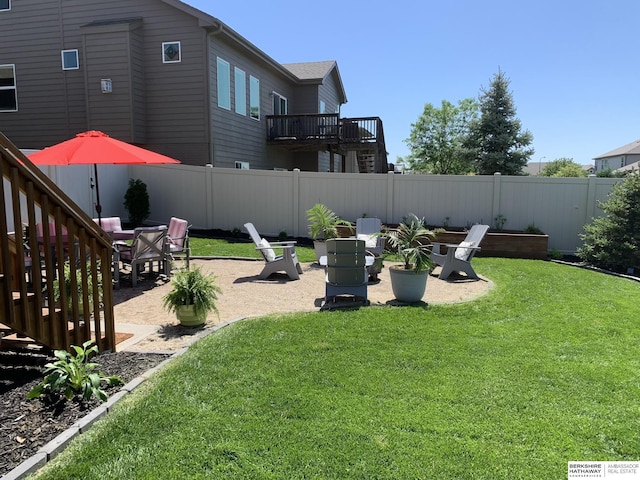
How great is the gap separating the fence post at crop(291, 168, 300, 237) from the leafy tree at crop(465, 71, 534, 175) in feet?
34.4

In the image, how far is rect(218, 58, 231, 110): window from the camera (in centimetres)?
1455

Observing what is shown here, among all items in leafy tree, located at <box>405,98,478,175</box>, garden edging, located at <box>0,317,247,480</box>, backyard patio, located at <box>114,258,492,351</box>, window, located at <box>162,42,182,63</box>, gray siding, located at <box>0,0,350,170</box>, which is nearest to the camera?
garden edging, located at <box>0,317,247,480</box>

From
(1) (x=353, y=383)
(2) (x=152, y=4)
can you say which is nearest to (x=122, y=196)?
(2) (x=152, y=4)

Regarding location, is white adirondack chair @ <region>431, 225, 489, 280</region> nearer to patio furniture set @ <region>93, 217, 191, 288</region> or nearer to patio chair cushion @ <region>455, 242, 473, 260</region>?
patio chair cushion @ <region>455, 242, 473, 260</region>

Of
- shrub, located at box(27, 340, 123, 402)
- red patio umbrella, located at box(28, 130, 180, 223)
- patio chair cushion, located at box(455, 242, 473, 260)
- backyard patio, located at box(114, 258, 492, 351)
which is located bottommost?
backyard patio, located at box(114, 258, 492, 351)

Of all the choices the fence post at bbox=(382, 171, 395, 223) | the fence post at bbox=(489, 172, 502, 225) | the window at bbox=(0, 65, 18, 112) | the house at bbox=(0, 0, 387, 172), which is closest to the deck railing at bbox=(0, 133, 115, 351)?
the fence post at bbox=(382, 171, 395, 223)

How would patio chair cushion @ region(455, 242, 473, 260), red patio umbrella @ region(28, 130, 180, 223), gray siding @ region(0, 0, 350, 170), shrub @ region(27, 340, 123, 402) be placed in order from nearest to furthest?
shrub @ region(27, 340, 123, 402)
red patio umbrella @ region(28, 130, 180, 223)
patio chair cushion @ region(455, 242, 473, 260)
gray siding @ region(0, 0, 350, 170)

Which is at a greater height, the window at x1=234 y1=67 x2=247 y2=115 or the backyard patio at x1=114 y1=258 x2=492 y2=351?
the window at x1=234 y1=67 x2=247 y2=115

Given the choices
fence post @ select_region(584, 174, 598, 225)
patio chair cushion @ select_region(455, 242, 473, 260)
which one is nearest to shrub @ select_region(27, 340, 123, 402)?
patio chair cushion @ select_region(455, 242, 473, 260)

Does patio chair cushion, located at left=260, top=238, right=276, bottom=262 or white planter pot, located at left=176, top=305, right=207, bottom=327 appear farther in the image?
patio chair cushion, located at left=260, top=238, right=276, bottom=262

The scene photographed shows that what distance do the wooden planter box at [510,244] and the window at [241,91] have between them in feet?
29.3

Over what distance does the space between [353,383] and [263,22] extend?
1668 centimetres

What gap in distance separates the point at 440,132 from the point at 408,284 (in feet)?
109

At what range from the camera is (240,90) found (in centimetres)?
1592
